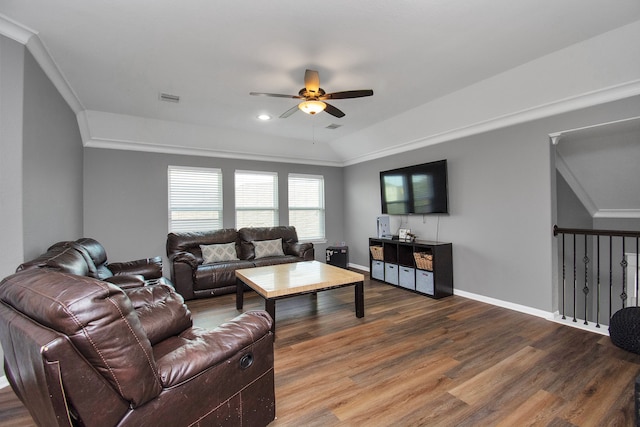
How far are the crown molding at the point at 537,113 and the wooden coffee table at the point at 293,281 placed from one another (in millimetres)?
2564

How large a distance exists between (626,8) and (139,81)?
14.6ft

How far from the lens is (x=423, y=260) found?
4.34 m

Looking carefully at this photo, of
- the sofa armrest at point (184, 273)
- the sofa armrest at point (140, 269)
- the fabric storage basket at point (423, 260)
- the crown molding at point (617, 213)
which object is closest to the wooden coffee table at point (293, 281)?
the sofa armrest at point (184, 273)

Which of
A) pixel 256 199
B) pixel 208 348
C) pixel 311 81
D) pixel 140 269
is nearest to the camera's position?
pixel 208 348

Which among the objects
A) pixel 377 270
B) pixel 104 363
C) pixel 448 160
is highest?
pixel 448 160

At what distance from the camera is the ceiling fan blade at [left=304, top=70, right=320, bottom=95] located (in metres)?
2.73

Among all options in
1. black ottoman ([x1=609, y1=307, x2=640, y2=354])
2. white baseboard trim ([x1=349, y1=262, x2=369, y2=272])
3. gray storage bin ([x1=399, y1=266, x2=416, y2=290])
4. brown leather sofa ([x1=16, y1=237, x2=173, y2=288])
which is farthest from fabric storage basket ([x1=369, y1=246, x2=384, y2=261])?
brown leather sofa ([x1=16, y1=237, x2=173, y2=288])

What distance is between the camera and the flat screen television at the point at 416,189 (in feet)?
14.8

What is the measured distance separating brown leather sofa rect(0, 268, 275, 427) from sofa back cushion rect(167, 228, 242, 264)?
3.52 meters

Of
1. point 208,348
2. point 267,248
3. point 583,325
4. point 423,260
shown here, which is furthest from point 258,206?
point 583,325

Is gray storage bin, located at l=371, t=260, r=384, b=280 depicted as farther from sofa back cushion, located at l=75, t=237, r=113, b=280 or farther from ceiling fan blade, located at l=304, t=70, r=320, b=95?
sofa back cushion, located at l=75, t=237, r=113, b=280

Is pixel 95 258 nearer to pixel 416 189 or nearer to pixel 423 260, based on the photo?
pixel 423 260

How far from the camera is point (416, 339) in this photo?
2.89 meters

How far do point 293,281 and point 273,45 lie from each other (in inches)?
92.7
